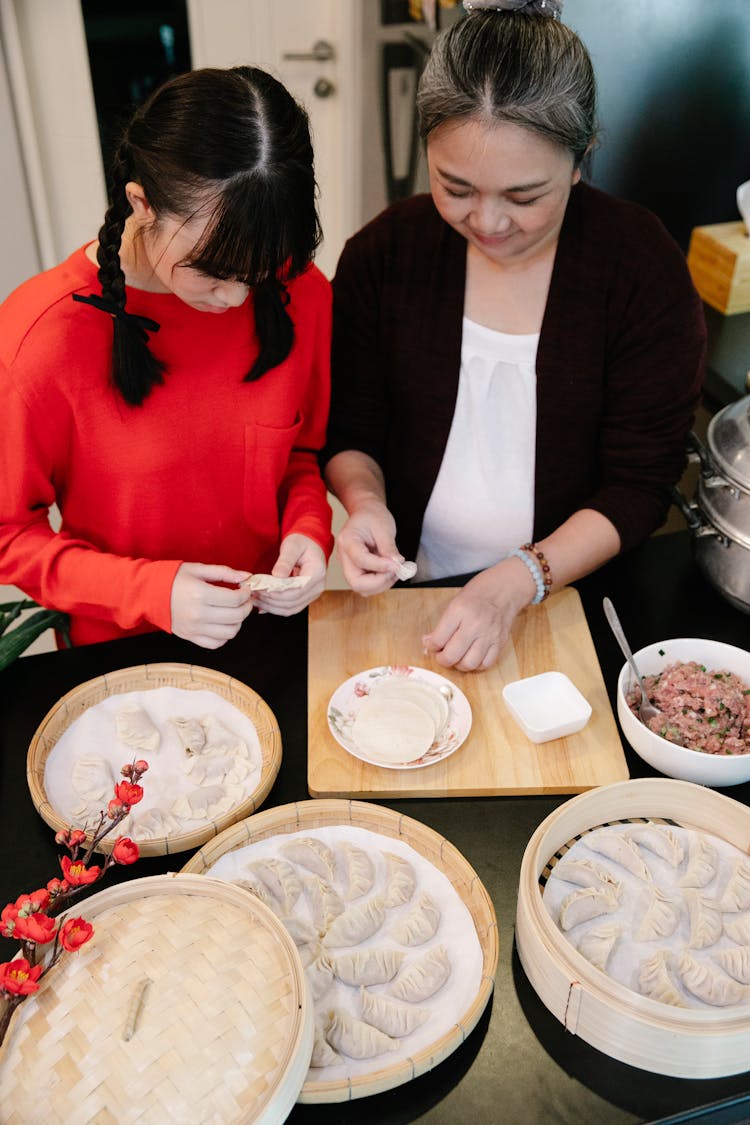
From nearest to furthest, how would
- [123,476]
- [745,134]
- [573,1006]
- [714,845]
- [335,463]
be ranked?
1. [573,1006]
2. [714,845]
3. [123,476]
4. [335,463]
5. [745,134]

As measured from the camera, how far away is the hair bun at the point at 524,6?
56.9 inches

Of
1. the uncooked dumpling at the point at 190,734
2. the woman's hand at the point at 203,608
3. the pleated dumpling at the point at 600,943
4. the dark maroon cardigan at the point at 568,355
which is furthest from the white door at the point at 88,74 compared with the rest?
the pleated dumpling at the point at 600,943

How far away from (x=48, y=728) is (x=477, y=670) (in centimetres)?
67

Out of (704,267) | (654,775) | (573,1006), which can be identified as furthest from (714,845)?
(704,267)

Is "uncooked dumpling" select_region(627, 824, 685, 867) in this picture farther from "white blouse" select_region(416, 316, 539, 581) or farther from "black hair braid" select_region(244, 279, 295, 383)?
"black hair braid" select_region(244, 279, 295, 383)

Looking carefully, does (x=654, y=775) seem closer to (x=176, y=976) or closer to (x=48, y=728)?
(x=176, y=976)

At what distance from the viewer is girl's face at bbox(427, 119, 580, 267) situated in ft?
4.64

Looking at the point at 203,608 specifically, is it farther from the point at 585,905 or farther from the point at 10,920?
the point at 585,905

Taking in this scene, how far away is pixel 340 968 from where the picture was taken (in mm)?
1146

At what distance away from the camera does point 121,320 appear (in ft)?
4.51

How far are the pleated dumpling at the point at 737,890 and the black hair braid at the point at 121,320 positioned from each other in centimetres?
108

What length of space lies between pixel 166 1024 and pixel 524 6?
145 centimetres

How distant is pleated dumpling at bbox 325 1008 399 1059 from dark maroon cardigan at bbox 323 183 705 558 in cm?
102

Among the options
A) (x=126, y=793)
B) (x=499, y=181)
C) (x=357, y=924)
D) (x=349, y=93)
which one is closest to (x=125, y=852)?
(x=126, y=793)
